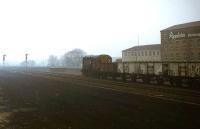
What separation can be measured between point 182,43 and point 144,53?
113ft

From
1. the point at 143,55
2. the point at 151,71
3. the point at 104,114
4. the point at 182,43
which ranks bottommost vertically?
the point at 104,114

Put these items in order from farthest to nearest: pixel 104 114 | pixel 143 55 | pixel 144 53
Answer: pixel 143 55 → pixel 144 53 → pixel 104 114

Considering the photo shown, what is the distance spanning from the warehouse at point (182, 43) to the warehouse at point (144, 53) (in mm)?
23995

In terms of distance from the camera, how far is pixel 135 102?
18.4 m

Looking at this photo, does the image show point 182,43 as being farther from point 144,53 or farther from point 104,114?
point 104,114

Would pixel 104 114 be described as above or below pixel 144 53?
below

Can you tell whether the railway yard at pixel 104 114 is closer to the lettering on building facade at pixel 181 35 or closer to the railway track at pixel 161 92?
A: the railway track at pixel 161 92

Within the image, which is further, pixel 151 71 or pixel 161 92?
pixel 151 71

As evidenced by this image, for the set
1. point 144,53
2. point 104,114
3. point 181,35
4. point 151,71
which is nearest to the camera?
point 104,114

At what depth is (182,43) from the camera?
62.6 meters

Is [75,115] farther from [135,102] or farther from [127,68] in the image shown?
[127,68]

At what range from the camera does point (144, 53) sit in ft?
318

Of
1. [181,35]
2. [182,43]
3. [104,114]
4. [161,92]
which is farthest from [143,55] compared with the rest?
[104,114]

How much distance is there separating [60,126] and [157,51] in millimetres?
81801
